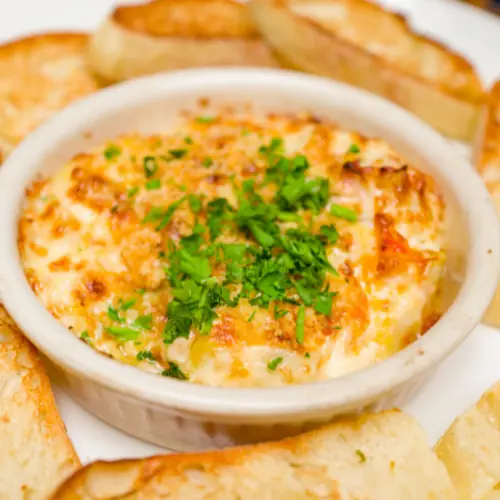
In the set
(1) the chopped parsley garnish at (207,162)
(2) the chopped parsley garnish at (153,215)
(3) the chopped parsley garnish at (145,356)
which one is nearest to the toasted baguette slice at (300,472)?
(3) the chopped parsley garnish at (145,356)

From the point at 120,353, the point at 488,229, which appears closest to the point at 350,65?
the point at 488,229

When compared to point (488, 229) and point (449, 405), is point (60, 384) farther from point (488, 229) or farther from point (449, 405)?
point (488, 229)

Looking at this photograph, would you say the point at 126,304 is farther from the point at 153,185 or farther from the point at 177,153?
the point at 177,153

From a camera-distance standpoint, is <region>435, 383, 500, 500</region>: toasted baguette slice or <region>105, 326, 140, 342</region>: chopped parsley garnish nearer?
<region>435, 383, 500, 500</region>: toasted baguette slice

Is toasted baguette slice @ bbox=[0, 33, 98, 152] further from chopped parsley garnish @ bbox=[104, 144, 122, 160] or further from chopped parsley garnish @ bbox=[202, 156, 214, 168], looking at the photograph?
chopped parsley garnish @ bbox=[202, 156, 214, 168]

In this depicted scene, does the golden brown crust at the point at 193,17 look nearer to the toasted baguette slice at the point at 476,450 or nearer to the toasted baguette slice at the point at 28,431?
the toasted baguette slice at the point at 28,431

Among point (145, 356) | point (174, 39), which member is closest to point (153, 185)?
point (145, 356)

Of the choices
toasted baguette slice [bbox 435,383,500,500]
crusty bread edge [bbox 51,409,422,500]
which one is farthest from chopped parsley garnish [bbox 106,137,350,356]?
toasted baguette slice [bbox 435,383,500,500]
